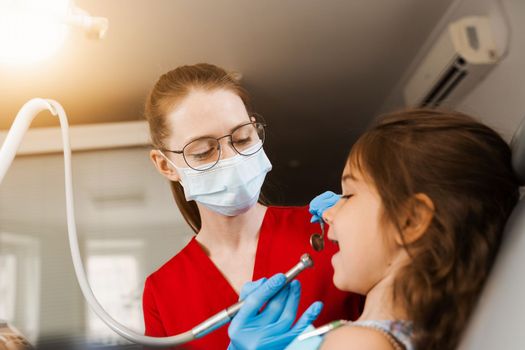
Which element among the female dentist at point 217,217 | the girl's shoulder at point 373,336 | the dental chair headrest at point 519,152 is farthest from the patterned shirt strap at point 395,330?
the female dentist at point 217,217

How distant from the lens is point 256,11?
2248 mm

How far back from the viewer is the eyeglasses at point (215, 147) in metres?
1.33

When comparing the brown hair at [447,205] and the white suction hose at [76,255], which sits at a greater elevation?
the brown hair at [447,205]

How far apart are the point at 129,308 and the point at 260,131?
1.65 meters

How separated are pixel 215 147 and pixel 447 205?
628mm

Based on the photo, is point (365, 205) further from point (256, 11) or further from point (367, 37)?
point (367, 37)

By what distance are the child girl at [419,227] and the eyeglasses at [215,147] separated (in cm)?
43

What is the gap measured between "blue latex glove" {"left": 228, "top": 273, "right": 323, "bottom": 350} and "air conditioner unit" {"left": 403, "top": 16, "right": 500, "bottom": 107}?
1589mm

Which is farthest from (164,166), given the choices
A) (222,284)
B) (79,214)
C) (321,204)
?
(79,214)

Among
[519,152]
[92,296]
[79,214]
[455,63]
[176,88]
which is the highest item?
[455,63]

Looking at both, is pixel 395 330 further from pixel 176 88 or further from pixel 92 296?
pixel 176 88

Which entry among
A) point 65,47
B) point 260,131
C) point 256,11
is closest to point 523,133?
point 260,131

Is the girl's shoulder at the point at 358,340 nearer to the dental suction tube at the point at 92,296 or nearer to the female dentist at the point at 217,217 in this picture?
the dental suction tube at the point at 92,296

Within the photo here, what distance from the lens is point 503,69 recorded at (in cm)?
230
